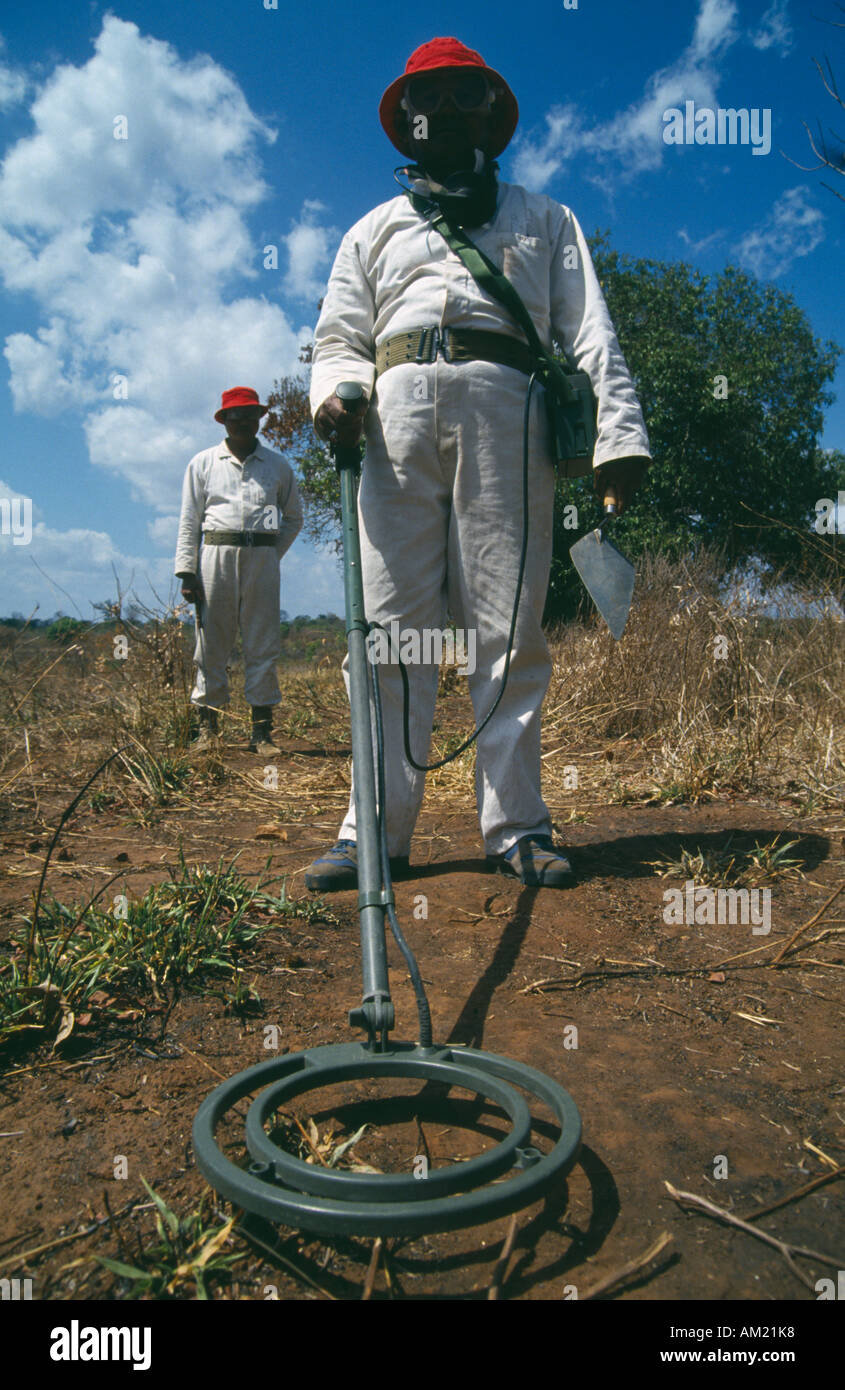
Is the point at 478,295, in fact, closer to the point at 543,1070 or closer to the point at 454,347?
the point at 454,347

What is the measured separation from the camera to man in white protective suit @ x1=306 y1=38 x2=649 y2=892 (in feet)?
7.98

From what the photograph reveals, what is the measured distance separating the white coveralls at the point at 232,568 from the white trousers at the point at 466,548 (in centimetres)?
293

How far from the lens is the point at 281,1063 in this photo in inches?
52.6

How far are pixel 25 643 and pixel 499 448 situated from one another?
10.1 feet

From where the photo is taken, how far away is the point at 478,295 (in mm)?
2432

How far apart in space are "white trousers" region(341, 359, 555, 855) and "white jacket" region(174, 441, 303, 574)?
9.92ft

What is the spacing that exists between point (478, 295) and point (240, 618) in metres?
3.34

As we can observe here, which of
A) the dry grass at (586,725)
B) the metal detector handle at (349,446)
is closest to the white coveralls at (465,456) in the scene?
the metal detector handle at (349,446)

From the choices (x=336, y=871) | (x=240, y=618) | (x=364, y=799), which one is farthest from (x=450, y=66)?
(x=240, y=618)

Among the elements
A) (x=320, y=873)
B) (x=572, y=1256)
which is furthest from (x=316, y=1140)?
(x=320, y=873)

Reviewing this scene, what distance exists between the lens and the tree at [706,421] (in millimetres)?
16828

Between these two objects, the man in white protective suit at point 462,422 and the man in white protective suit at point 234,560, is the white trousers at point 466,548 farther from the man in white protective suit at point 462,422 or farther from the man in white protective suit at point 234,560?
the man in white protective suit at point 234,560

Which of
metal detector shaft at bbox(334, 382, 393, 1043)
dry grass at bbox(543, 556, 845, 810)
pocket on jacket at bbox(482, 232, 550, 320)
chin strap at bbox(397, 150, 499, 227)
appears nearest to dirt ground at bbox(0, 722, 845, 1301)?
metal detector shaft at bbox(334, 382, 393, 1043)
